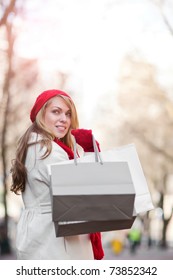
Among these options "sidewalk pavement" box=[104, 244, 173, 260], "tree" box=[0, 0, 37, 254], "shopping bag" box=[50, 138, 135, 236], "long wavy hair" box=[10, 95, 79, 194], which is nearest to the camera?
"shopping bag" box=[50, 138, 135, 236]

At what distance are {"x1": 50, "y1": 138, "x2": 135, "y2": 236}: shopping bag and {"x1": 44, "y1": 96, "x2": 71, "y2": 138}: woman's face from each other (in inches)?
11.8

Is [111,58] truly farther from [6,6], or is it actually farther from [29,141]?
[29,141]

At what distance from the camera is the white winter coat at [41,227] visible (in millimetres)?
1935

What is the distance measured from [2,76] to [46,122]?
4726mm

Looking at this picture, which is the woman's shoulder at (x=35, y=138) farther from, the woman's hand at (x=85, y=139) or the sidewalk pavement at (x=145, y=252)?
the sidewalk pavement at (x=145, y=252)

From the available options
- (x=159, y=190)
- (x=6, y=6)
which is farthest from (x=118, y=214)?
(x=159, y=190)

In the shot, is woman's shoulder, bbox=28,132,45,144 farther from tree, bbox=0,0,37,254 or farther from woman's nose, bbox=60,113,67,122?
tree, bbox=0,0,37,254

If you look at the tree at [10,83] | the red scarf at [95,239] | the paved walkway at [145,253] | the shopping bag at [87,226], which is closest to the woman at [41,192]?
the red scarf at [95,239]

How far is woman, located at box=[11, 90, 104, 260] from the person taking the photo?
1936 mm

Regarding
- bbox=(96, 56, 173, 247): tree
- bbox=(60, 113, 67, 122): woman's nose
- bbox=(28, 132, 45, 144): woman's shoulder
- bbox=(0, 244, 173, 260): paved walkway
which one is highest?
bbox=(96, 56, 173, 247): tree

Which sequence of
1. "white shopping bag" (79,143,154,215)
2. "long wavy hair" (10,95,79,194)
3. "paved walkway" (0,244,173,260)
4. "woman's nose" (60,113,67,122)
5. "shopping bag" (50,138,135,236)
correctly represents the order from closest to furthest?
"shopping bag" (50,138,135,236)
"white shopping bag" (79,143,154,215)
"long wavy hair" (10,95,79,194)
"woman's nose" (60,113,67,122)
"paved walkway" (0,244,173,260)

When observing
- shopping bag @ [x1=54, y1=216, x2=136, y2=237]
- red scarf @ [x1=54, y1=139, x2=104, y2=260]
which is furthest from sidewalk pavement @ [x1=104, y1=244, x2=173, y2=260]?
shopping bag @ [x1=54, y1=216, x2=136, y2=237]

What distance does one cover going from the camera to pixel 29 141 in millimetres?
2008

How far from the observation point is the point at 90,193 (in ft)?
5.72
